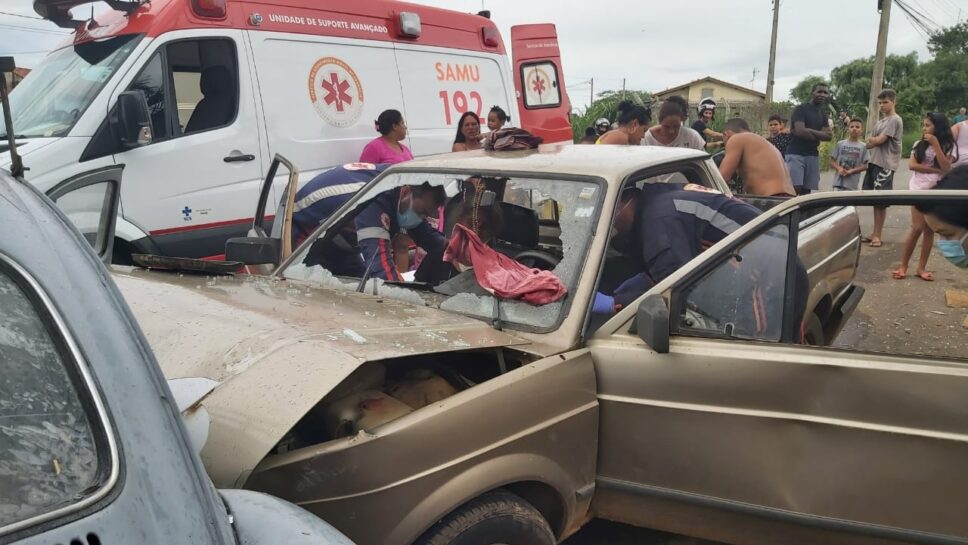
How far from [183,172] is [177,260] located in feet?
6.34

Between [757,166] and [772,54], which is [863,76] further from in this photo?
[757,166]

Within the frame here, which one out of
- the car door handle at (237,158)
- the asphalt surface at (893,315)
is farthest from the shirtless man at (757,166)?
the car door handle at (237,158)

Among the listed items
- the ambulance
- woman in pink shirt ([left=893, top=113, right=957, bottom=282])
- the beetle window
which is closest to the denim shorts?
woman in pink shirt ([left=893, top=113, right=957, bottom=282])

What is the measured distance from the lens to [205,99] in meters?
4.95

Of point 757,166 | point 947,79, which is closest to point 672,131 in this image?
point 757,166

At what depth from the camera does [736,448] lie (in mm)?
2109

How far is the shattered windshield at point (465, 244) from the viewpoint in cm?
246

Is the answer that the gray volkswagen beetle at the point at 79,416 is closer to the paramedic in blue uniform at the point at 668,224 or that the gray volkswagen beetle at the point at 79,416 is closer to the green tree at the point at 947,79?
the paramedic in blue uniform at the point at 668,224

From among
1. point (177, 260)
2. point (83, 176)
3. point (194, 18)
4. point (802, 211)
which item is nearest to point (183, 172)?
point (194, 18)

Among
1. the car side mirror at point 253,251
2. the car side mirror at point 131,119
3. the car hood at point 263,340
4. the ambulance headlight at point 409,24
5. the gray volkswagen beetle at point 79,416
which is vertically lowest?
the car hood at point 263,340

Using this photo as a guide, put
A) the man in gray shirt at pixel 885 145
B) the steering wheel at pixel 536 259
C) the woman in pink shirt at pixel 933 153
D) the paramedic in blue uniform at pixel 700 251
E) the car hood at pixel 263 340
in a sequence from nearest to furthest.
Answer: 1. the car hood at pixel 263 340
2. the paramedic in blue uniform at pixel 700 251
3. the steering wheel at pixel 536 259
4. the woman in pink shirt at pixel 933 153
5. the man in gray shirt at pixel 885 145

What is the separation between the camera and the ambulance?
4.36 m

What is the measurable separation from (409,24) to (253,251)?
3504mm

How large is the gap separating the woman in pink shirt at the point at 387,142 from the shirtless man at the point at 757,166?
8.08 ft
